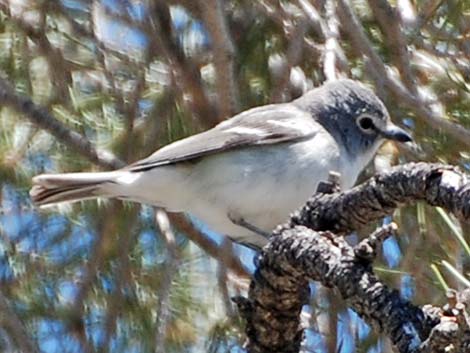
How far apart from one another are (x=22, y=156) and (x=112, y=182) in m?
0.26

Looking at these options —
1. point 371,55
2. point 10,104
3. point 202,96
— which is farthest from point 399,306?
point 202,96

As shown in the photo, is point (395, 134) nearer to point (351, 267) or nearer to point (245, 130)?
point (245, 130)

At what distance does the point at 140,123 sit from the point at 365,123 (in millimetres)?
634

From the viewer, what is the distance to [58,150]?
2662mm

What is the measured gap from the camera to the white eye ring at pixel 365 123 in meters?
2.88

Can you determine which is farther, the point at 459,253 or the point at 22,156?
the point at 22,156

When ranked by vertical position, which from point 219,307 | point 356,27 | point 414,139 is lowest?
point 219,307

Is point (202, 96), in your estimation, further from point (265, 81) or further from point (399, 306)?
point (399, 306)

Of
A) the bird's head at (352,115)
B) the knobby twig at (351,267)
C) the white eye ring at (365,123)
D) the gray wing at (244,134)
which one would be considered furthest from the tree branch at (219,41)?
the knobby twig at (351,267)

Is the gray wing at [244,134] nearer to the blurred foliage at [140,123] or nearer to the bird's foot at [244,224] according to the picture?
the blurred foliage at [140,123]

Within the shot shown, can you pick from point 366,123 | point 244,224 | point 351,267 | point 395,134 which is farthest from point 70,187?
point 351,267

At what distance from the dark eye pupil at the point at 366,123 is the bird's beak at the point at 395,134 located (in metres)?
0.19

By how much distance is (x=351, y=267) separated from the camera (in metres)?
1.31

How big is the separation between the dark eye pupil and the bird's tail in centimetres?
74
